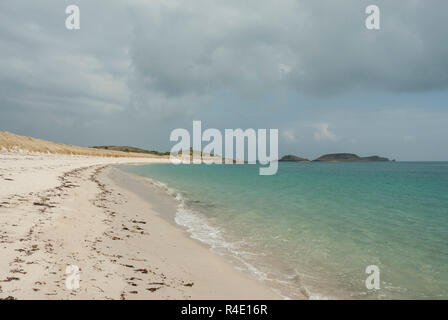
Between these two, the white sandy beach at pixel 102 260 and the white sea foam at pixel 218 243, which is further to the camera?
the white sea foam at pixel 218 243

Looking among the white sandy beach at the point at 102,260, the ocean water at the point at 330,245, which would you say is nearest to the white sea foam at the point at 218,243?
the ocean water at the point at 330,245

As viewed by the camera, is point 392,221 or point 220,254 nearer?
point 220,254

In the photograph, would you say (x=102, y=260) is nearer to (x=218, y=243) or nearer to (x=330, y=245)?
(x=218, y=243)

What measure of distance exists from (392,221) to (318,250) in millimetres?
8603

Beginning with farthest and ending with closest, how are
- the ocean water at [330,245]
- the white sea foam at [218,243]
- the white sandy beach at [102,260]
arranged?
the white sea foam at [218,243] → the ocean water at [330,245] → the white sandy beach at [102,260]

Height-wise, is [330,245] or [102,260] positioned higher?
[102,260]

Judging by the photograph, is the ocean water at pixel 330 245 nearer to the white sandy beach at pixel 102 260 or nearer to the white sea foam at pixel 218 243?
the white sea foam at pixel 218 243

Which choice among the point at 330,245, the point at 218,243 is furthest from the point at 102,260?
the point at 330,245

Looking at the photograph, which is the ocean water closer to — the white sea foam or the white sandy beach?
the white sea foam

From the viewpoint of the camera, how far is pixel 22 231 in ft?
26.7

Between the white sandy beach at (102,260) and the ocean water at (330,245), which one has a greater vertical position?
the white sandy beach at (102,260)
